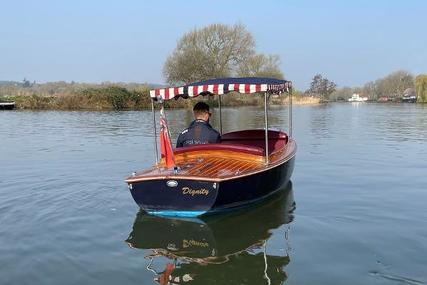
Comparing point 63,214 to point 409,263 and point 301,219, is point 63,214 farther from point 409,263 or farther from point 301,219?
point 409,263

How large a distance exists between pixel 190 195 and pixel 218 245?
0.96 m

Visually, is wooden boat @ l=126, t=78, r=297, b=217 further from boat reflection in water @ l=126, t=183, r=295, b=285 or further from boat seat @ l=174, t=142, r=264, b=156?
boat reflection in water @ l=126, t=183, r=295, b=285

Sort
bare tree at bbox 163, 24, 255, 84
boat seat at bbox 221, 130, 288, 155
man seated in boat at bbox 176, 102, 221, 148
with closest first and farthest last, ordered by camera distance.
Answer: man seated in boat at bbox 176, 102, 221, 148 < boat seat at bbox 221, 130, 288, 155 < bare tree at bbox 163, 24, 255, 84

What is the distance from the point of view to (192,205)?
7262 mm

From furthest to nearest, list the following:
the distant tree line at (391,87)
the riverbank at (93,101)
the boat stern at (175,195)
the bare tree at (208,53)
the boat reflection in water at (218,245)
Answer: the distant tree line at (391,87) → the bare tree at (208,53) → the riverbank at (93,101) → the boat stern at (175,195) → the boat reflection in water at (218,245)

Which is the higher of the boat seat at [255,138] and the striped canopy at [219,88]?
the striped canopy at [219,88]

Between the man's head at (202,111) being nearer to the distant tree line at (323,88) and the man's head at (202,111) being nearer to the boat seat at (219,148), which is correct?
the boat seat at (219,148)

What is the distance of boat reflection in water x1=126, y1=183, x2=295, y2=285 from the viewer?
5410 mm

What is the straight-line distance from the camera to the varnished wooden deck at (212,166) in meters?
7.09

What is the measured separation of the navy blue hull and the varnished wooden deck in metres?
0.08

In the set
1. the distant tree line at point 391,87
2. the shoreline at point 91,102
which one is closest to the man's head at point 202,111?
the shoreline at point 91,102

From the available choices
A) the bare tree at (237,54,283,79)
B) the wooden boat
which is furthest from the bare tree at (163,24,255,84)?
the wooden boat

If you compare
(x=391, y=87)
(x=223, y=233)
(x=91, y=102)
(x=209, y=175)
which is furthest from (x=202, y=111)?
(x=391, y=87)

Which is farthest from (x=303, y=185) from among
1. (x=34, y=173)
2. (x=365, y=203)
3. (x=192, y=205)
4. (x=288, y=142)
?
(x=34, y=173)
